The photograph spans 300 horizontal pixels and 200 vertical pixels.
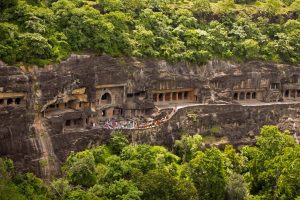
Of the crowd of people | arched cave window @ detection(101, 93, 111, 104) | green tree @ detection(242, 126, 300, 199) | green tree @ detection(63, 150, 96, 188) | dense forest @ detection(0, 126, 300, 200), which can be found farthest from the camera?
arched cave window @ detection(101, 93, 111, 104)

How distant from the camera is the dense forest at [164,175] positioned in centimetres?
3469

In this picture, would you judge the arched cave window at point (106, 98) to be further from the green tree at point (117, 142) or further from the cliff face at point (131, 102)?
the green tree at point (117, 142)

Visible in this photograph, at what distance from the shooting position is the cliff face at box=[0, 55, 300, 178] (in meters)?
37.8

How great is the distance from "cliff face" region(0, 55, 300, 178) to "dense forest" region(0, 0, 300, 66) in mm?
1223

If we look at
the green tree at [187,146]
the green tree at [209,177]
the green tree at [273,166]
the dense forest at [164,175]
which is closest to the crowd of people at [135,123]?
the dense forest at [164,175]

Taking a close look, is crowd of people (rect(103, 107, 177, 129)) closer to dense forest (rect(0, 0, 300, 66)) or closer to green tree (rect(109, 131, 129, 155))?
green tree (rect(109, 131, 129, 155))

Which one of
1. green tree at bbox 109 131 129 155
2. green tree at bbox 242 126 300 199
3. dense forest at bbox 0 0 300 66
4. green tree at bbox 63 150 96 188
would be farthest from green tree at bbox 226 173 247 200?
dense forest at bbox 0 0 300 66

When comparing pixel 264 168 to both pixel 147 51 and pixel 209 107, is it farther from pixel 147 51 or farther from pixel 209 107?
pixel 147 51

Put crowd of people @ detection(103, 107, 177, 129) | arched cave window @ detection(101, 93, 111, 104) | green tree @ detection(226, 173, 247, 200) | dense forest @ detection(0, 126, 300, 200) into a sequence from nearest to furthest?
dense forest @ detection(0, 126, 300, 200), green tree @ detection(226, 173, 247, 200), crowd of people @ detection(103, 107, 177, 129), arched cave window @ detection(101, 93, 111, 104)

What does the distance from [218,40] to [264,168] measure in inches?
682

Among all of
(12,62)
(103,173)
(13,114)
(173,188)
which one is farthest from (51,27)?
(173,188)

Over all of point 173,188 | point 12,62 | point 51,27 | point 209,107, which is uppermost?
point 51,27

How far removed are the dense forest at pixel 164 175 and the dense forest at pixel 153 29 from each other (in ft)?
27.0

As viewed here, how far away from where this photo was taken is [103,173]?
3781 centimetres
